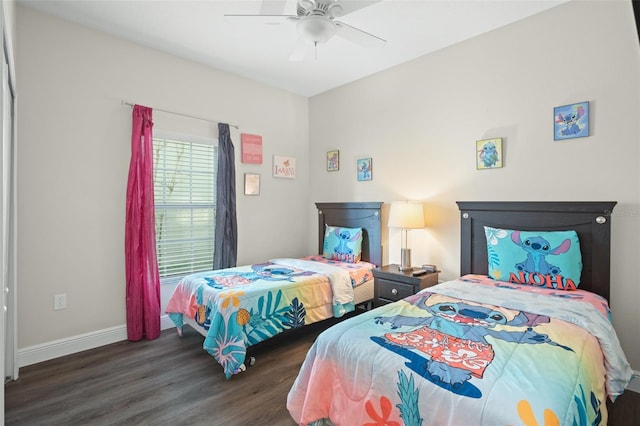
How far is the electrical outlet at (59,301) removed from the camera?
2.67m

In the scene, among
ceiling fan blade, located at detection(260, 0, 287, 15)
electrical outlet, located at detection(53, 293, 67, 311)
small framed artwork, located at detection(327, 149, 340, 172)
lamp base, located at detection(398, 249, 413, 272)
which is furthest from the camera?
small framed artwork, located at detection(327, 149, 340, 172)

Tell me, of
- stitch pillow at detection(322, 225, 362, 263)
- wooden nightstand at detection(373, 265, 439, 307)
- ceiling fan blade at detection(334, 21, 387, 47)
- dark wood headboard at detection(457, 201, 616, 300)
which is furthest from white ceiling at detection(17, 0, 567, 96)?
wooden nightstand at detection(373, 265, 439, 307)

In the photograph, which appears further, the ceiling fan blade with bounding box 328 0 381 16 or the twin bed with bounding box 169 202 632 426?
the ceiling fan blade with bounding box 328 0 381 16

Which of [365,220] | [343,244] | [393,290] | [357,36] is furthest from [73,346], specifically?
[357,36]

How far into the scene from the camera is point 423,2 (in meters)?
2.43

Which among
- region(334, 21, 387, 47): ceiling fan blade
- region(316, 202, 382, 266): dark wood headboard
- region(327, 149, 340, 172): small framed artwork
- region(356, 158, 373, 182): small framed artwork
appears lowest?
region(316, 202, 382, 266): dark wood headboard

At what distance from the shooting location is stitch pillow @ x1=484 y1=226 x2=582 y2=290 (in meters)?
2.27

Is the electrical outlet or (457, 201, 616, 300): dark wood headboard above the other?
(457, 201, 616, 300): dark wood headboard

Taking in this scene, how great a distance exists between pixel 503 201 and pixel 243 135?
2.83 meters

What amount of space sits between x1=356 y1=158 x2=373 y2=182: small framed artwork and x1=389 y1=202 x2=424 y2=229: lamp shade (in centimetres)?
78

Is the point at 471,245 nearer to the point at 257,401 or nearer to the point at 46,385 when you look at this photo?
the point at 257,401

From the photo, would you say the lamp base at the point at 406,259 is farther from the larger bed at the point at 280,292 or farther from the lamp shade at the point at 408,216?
the larger bed at the point at 280,292

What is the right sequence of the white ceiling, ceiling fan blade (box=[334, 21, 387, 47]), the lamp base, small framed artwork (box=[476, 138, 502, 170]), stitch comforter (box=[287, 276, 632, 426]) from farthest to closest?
the lamp base → small framed artwork (box=[476, 138, 502, 170]) → the white ceiling → ceiling fan blade (box=[334, 21, 387, 47]) → stitch comforter (box=[287, 276, 632, 426])

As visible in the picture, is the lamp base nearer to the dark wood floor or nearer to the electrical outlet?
the dark wood floor
